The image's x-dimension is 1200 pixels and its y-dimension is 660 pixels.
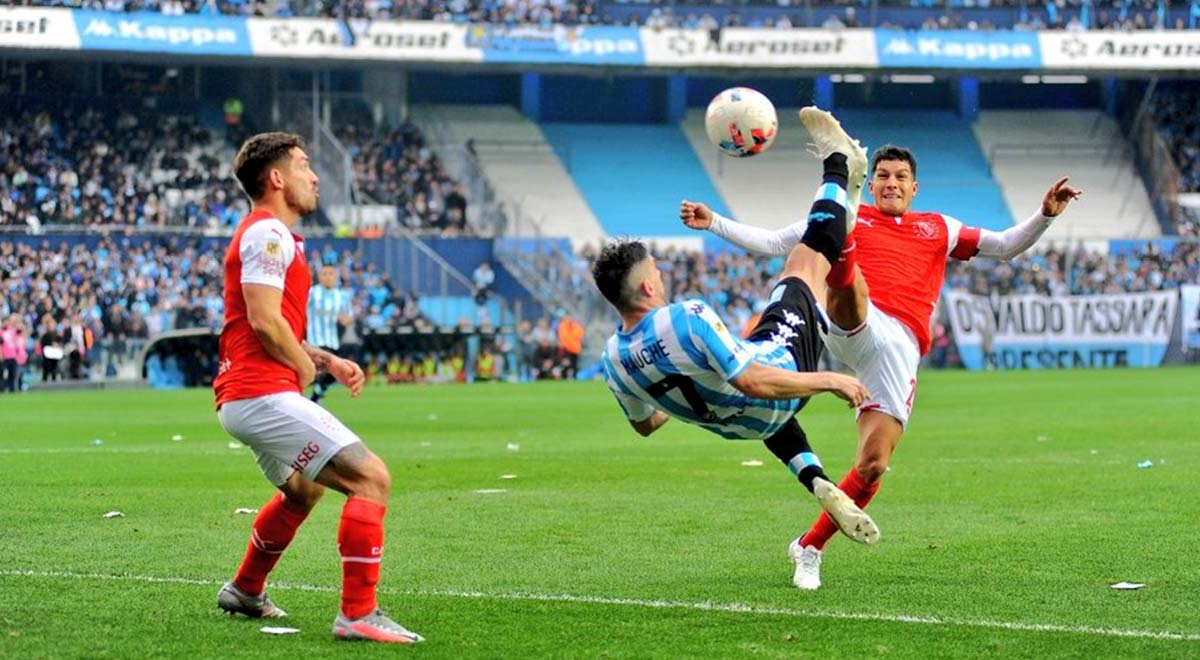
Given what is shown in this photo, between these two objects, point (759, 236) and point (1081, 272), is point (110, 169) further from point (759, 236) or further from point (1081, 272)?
point (759, 236)

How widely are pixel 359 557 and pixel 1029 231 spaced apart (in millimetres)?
4867

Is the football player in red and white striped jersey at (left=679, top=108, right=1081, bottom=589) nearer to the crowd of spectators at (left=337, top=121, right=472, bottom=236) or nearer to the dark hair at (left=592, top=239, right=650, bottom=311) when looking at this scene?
the dark hair at (left=592, top=239, right=650, bottom=311)

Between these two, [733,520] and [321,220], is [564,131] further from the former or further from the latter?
[733,520]

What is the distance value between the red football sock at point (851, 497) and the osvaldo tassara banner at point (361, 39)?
40.8 meters

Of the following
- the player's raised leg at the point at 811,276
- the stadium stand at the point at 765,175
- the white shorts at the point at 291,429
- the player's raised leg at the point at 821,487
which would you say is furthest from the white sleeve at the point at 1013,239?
the stadium stand at the point at 765,175

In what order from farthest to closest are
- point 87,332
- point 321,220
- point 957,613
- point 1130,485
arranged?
point 321,220 → point 87,332 → point 1130,485 → point 957,613

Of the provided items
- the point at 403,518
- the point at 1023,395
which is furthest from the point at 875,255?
the point at 1023,395

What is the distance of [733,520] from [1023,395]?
19.5m

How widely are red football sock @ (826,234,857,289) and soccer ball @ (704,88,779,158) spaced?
1.08 metres

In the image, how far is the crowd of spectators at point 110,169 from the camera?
4494 centimetres

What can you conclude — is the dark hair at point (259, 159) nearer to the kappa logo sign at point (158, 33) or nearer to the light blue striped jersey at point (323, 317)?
the light blue striped jersey at point (323, 317)

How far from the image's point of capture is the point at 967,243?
414 inches

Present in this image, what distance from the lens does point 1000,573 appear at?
31.0ft

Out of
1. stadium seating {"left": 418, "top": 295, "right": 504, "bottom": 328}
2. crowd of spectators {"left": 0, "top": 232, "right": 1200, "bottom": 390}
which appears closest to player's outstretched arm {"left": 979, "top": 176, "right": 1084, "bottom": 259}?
crowd of spectators {"left": 0, "top": 232, "right": 1200, "bottom": 390}
